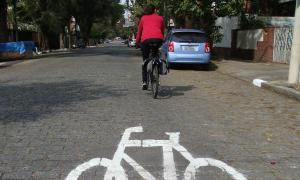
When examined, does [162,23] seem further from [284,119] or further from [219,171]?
[219,171]

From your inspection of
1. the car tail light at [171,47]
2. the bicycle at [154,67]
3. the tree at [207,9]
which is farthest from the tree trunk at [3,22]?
the bicycle at [154,67]

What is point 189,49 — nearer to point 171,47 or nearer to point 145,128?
point 171,47

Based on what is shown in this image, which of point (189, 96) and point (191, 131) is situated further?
point (189, 96)

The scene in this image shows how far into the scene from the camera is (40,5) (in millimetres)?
42719

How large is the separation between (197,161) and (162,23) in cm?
513

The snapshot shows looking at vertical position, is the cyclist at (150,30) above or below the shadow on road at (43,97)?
above

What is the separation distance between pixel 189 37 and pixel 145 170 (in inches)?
499

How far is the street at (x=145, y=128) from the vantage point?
16.1 feet

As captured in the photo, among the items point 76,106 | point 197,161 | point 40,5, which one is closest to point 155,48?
point 76,106

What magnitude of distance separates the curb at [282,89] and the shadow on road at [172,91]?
186 centimetres

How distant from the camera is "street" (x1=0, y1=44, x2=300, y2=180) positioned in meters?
4.89

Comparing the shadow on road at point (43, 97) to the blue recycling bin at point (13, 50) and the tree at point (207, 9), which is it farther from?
the blue recycling bin at point (13, 50)

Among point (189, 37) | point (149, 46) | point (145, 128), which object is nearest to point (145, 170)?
point (145, 128)

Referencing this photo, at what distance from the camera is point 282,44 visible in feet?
62.7
